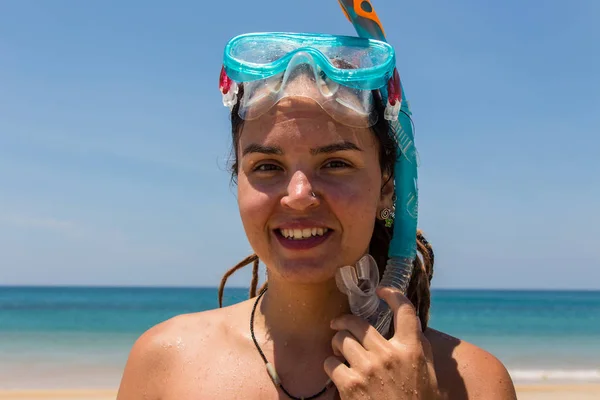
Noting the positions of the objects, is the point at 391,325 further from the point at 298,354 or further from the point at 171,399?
the point at 171,399

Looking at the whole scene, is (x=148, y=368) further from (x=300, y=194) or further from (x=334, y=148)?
(x=334, y=148)

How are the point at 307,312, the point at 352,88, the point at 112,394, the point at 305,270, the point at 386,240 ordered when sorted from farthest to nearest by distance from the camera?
the point at 112,394, the point at 386,240, the point at 307,312, the point at 352,88, the point at 305,270

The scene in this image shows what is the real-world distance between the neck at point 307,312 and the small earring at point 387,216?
1.06 feet

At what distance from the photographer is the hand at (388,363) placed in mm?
1809

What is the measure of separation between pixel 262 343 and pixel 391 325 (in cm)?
50

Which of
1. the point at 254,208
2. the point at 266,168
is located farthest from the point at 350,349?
the point at 266,168

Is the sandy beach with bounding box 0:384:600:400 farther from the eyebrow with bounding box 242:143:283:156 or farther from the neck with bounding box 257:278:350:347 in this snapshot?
the eyebrow with bounding box 242:143:283:156

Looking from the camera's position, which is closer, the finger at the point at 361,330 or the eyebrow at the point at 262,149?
the finger at the point at 361,330

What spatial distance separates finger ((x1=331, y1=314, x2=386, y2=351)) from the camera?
1.91m

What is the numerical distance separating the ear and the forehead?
0.79 ft

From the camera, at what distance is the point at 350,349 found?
6.44 ft

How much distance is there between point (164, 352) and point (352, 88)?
1.22 m

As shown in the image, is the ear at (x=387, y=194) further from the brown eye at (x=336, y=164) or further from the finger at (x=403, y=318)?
the finger at (x=403, y=318)

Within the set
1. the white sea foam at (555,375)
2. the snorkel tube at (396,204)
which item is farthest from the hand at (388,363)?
the white sea foam at (555,375)
